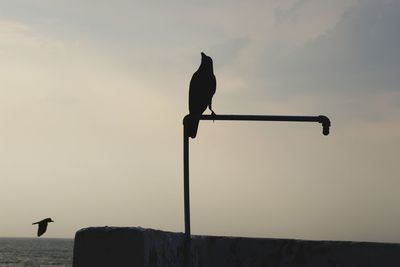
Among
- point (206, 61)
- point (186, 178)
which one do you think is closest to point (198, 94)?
point (206, 61)

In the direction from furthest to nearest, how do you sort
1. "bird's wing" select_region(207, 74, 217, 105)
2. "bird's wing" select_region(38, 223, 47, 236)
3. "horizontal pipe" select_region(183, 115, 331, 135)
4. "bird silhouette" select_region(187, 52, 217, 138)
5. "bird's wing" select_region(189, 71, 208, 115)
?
"bird's wing" select_region(38, 223, 47, 236)
"bird's wing" select_region(207, 74, 217, 105)
"bird silhouette" select_region(187, 52, 217, 138)
"bird's wing" select_region(189, 71, 208, 115)
"horizontal pipe" select_region(183, 115, 331, 135)

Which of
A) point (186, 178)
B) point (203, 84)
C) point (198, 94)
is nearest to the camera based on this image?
point (186, 178)

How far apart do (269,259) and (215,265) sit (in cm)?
38

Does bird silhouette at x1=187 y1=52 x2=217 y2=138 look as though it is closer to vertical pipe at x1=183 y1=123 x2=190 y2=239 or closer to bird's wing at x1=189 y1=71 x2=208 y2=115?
bird's wing at x1=189 y1=71 x2=208 y2=115

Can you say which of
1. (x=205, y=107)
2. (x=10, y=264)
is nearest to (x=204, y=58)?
(x=205, y=107)

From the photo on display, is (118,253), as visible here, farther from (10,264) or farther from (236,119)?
(10,264)

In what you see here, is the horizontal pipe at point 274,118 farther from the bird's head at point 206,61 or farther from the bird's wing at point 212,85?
the bird's head at point 206,61

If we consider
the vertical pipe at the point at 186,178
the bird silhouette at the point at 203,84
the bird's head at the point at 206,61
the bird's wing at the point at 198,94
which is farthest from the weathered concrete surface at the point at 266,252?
the bird's head at the point at 206,61

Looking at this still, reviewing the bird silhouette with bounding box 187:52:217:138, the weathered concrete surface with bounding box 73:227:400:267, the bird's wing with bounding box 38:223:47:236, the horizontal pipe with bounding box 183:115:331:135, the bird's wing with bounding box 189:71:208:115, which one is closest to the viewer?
→ the weathered concrete surface with bounding box 73:227:400:267

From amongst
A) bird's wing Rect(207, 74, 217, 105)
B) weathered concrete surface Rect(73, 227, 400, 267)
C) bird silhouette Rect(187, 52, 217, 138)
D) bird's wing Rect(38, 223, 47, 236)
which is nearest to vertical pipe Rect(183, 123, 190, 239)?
weathered concrete surface Rect(73, 227, 400, 267)

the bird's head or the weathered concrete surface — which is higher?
the bird's head

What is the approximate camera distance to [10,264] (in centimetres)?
10588

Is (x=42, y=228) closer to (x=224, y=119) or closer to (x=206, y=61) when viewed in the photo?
(x=206, y=61)

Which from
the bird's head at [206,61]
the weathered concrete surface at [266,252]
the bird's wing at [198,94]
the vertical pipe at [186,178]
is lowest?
the weathered concrete surface at [266,252]
